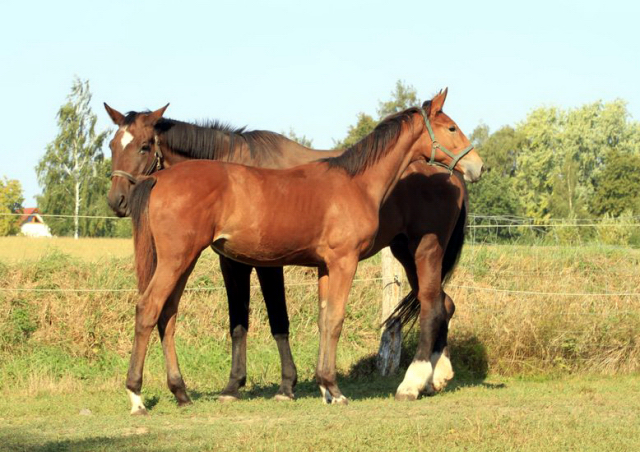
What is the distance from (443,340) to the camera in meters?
8.16

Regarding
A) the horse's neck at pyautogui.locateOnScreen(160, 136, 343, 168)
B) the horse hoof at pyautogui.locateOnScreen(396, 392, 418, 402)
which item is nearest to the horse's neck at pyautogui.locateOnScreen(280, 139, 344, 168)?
the horse's neck at pyautogui.locateOnScreen(160, 136, 343, 168)

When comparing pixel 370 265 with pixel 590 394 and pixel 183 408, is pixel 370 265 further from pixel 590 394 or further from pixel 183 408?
pixel 183 408

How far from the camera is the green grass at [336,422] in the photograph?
508 cm

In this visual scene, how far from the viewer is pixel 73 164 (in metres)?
42.7

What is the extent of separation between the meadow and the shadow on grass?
0.08 ft

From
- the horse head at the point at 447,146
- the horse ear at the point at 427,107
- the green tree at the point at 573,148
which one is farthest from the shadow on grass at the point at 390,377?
the green tree at the point at 573,148

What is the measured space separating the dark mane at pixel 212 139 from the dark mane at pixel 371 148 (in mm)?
752

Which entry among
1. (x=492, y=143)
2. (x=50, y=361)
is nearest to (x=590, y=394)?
(x=50, y=361)

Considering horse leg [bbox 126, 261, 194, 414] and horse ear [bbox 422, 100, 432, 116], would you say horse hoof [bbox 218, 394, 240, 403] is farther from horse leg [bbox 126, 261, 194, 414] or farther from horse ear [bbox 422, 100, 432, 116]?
horse ear [bbox 422, 100, 432, 116]

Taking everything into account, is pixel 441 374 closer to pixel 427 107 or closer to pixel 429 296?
pixel 429 296

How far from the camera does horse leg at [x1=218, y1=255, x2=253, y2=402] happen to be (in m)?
7.41

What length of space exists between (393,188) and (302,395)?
2159 millimetres

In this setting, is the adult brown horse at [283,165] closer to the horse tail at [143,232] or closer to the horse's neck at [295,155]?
the horse's neck at [295,155]

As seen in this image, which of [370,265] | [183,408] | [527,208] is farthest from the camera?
[527,208]
